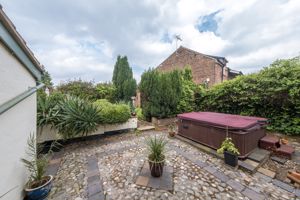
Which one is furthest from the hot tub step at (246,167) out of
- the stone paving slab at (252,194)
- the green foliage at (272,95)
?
the green foliage at (272,95)

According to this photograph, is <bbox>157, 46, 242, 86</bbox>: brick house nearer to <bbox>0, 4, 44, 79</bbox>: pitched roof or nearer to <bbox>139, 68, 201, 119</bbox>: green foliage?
<bbox>139, 68, 201, 119</bbox>: green foliage

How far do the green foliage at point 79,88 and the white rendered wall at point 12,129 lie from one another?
231 inches

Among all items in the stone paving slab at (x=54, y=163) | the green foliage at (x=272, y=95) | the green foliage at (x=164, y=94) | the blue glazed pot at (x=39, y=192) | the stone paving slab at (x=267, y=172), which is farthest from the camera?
the green foliage at (x=164, y=94)

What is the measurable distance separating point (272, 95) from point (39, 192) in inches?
279

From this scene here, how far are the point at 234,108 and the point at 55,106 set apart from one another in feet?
23.5

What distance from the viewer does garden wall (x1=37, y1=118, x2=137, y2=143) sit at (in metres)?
4.06

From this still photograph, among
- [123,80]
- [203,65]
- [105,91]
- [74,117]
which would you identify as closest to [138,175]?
[74,117]

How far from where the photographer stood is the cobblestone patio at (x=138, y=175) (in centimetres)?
217

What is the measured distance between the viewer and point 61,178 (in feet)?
8.69

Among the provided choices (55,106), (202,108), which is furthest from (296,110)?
(55,106)

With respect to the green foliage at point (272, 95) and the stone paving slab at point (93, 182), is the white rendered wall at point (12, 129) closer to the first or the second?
the stone paving slab at point (93, 182)

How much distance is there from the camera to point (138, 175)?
265cm

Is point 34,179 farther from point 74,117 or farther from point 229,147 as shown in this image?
point 229,147

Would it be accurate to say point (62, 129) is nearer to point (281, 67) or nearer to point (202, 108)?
point (202, 108)
